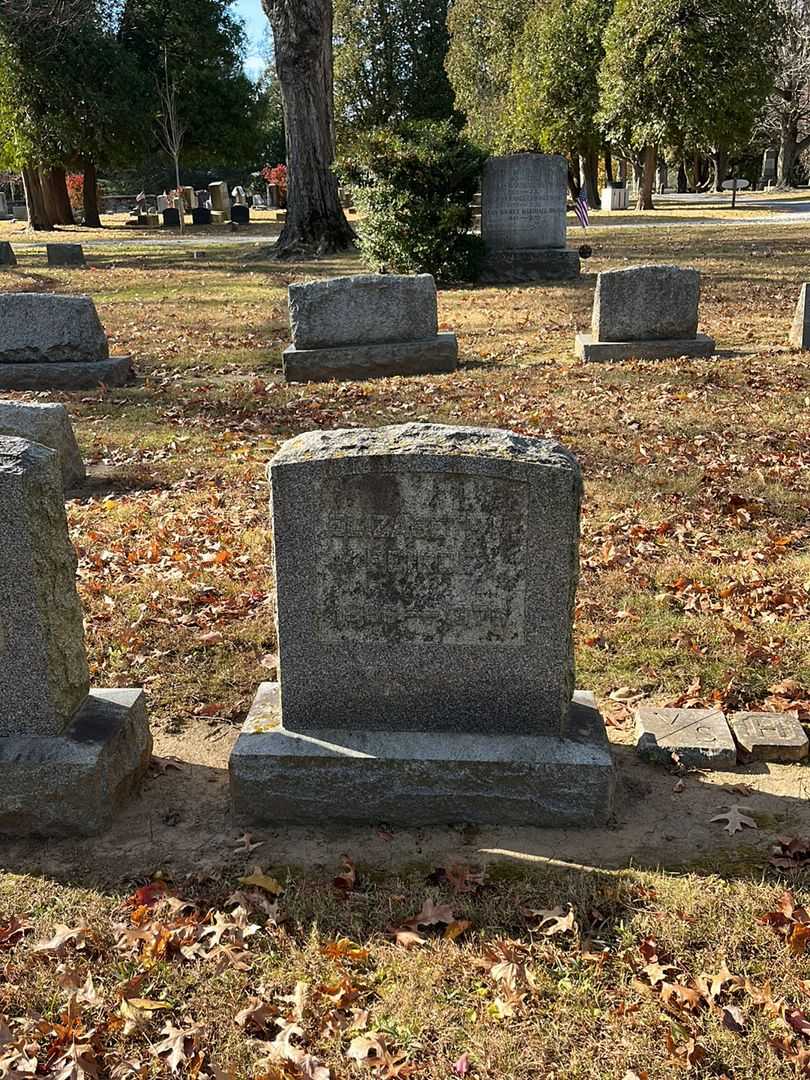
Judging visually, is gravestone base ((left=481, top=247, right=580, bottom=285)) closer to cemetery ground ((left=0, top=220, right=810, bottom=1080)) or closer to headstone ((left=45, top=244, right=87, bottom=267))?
cemetery ground ((left=0, top=220, right=810, bottom=1080))

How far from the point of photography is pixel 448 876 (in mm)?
3541

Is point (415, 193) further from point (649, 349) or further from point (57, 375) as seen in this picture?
point (57, 375)

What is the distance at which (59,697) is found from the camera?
385cm

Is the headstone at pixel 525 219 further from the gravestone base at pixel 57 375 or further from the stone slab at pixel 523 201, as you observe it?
the gravestone base at pixel 57 375

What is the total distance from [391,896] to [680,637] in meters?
2.51

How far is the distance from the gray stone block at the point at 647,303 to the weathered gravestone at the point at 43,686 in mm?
8896

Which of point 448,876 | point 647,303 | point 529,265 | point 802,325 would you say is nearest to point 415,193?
point 529,265

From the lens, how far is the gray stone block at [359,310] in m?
11.3

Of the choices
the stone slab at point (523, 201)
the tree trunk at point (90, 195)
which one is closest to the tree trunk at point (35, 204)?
the tree trunk at point (90, 195)

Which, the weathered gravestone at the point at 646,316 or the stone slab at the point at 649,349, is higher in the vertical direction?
the weathered gravestone at the point at 646,316

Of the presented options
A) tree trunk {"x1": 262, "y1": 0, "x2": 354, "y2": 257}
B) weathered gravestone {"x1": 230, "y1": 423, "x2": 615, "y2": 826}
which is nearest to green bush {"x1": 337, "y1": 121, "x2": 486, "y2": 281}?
tree trunk {"x1": 262, "y1": 0, "x2": 354, "y2": 257}

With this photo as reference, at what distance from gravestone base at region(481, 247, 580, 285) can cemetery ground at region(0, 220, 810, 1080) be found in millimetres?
10636

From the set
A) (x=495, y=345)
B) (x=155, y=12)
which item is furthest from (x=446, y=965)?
(x=155, y=12)

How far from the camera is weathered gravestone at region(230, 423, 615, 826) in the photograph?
3.66m
